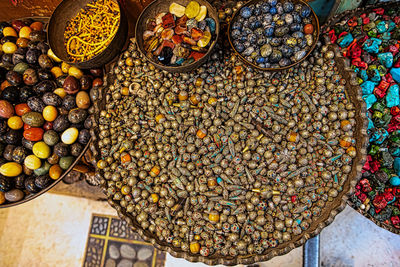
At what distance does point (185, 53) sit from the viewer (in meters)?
1.32

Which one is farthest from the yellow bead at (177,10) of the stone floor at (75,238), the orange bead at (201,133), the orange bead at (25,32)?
the stone floor at (75,238)

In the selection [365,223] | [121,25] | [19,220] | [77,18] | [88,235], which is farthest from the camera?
[19,220]

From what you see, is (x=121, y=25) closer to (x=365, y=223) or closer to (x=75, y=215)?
(x=75, y=215)

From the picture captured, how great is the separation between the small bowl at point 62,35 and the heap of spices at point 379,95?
1.35 metres

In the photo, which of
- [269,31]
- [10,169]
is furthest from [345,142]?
[10,169]

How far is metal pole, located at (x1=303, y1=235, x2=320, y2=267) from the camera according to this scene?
1.36 metres

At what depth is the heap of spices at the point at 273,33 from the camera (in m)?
1.31

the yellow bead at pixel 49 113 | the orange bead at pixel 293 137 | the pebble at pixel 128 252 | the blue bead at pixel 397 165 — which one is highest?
the orange bead at pixel 293 137

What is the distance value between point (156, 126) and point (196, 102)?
27 centimetres

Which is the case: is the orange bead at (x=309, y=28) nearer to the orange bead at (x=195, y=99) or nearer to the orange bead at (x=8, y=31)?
the orange bead at (x=195, y=99)

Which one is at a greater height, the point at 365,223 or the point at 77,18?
the point at 77,18

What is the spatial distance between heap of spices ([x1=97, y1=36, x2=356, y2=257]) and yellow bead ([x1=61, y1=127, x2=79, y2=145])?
0.58 feet

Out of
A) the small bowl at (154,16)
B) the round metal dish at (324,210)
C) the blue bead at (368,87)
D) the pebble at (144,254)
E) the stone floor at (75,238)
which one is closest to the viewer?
the round metal dish at (324,210)

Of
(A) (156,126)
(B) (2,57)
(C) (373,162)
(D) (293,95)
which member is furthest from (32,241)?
(C) (373,162)
